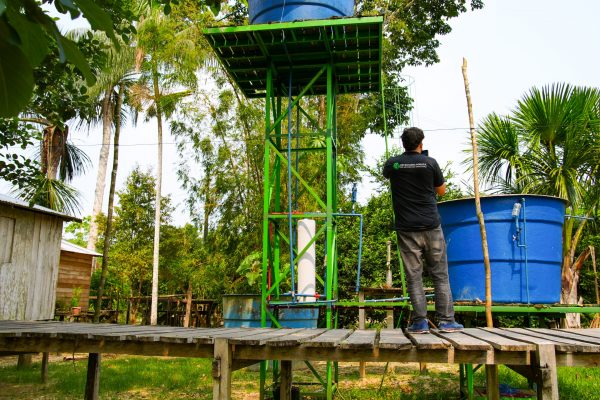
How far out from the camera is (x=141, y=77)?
56.4ft

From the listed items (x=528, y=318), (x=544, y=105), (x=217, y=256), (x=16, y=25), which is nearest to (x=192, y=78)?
(x=217, y=256)

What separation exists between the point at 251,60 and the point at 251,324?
4399 mm

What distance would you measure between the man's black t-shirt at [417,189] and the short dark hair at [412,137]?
73 mm

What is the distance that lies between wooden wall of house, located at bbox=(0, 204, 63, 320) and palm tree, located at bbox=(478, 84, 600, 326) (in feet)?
32.6

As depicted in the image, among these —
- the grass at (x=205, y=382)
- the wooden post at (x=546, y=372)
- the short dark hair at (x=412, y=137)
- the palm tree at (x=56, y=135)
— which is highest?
the palm tree at (x=56, y=135)

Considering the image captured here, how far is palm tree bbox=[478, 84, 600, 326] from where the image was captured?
11.0 meters

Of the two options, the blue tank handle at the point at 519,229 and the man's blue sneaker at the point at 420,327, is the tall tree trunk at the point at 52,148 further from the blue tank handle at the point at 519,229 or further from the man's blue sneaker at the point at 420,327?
the man's blue sneaker at the point at 420,327

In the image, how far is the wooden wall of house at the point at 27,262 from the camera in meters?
11.1

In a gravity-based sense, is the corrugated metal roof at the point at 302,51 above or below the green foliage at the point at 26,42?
above

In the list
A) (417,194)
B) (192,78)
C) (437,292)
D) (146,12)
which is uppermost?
(146,12)

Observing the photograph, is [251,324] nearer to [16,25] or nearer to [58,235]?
[58,235]

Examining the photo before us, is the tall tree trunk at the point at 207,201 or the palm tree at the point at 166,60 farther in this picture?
the tall tree trunk at the point at 207,201

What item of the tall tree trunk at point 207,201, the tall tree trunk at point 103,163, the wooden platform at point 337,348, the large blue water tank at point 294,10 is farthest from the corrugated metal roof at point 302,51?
the tall tree trunk at point 103,163

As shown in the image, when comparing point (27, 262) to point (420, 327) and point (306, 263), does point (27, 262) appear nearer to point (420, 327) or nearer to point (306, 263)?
point (306, 263)
